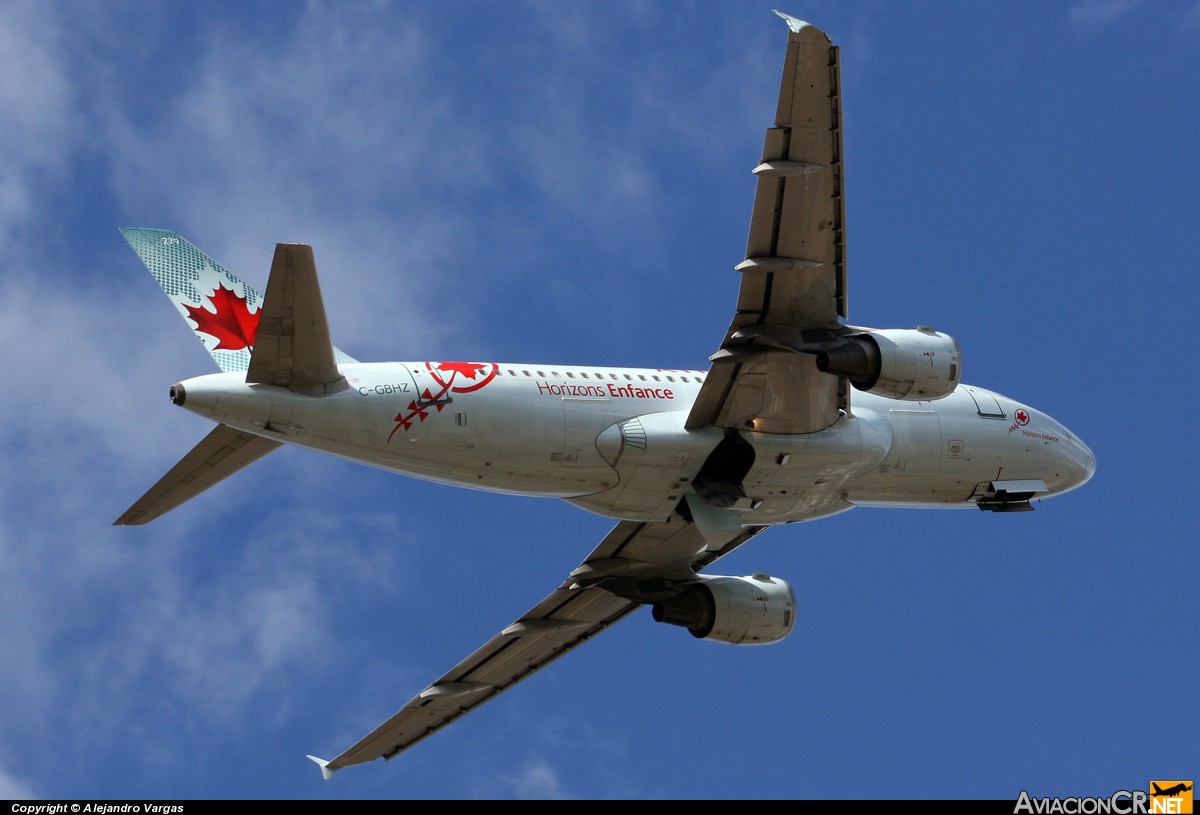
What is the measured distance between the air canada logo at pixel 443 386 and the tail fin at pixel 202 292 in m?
2.21

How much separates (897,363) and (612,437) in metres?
5.55

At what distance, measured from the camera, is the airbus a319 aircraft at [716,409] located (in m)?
30.2

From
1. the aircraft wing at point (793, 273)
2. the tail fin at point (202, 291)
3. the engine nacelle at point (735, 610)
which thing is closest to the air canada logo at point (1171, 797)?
the aircraft wing at point (793, 273)

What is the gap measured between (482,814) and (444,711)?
1296 centimetres

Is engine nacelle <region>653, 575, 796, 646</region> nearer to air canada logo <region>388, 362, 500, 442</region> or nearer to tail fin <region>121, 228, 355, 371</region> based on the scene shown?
air canada logo <region>388, 362, 500, 442</region>

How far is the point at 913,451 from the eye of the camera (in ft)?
120

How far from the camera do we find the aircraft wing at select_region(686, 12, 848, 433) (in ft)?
95.5

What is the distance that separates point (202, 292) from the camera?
33562mm

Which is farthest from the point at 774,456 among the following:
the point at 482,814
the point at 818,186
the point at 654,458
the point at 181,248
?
the point at 181,248

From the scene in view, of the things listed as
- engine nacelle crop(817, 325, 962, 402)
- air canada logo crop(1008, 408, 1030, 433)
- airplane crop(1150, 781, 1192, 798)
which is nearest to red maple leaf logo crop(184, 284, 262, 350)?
engine nacelle crop(817, 325, 962, 402)

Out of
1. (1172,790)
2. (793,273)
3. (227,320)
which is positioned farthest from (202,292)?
(1172,790)

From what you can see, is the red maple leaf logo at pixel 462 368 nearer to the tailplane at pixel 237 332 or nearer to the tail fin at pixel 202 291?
the tailplane at pixel 237 332

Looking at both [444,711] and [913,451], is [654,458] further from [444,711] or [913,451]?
[444,711]

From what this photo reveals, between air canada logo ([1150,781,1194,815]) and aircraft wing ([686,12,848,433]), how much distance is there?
30.3 ft
